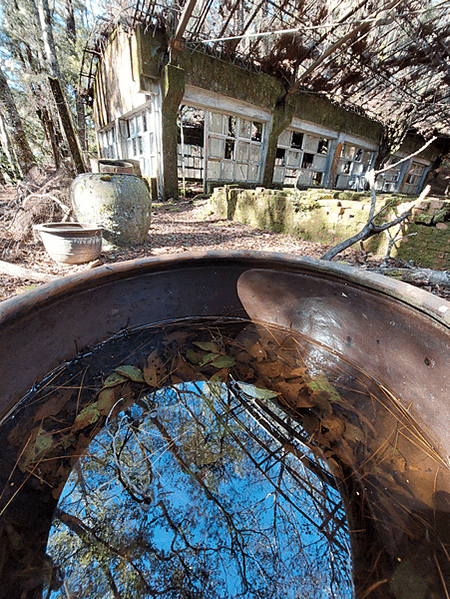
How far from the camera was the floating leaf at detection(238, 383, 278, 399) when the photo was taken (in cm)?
122

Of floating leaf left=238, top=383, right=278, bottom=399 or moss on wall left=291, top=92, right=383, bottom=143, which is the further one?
moss on wall left=291, top=92, right=383, bottom=143

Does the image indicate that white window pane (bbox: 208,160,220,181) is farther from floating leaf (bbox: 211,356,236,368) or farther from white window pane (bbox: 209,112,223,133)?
floating leaf (bbox: 211,356,236,368)

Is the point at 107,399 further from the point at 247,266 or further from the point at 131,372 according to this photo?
the point at 247,266

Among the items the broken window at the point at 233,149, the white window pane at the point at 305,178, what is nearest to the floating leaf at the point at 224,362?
the broken window at the point at 233,149

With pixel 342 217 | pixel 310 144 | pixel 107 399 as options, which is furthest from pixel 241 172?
pixel 107 399

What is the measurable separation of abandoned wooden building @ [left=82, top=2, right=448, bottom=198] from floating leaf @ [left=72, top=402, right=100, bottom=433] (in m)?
5.61

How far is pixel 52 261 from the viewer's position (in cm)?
259

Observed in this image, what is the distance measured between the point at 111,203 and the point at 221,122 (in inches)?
209

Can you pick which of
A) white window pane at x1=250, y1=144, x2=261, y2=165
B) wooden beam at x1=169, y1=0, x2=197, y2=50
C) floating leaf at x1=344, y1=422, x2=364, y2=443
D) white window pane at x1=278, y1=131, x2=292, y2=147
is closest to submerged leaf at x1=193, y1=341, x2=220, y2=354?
floating leaf at x1=344, y1=422, x2=364, y2=443

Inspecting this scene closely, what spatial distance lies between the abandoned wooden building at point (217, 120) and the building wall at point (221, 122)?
21 millimetres

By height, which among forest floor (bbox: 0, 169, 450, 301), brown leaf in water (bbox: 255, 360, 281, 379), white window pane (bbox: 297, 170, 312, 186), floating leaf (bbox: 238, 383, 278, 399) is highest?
white window pane (bbox: 297, 170, 312, 186)

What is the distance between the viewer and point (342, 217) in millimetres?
3266

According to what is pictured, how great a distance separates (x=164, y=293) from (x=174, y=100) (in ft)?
19.7

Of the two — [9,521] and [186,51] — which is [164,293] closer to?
[9,521]
